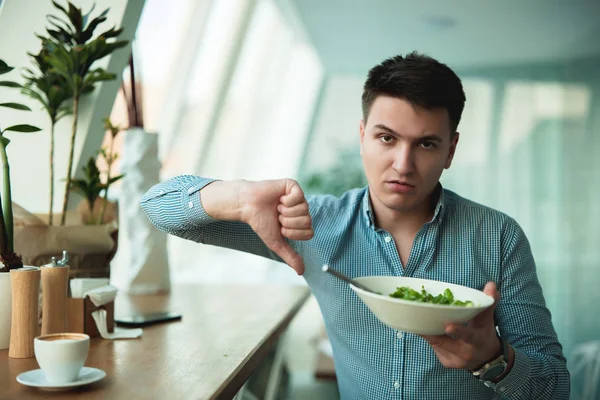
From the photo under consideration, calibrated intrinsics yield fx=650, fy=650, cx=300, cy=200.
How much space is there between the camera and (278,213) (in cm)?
138

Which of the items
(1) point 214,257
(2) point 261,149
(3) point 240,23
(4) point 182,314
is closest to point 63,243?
(4) point 182,314

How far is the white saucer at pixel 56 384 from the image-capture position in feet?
3.57

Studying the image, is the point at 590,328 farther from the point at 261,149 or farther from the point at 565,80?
the point at 261,149

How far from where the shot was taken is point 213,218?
1492 mm

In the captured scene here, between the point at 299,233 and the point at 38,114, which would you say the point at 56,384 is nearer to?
the point at 299,233

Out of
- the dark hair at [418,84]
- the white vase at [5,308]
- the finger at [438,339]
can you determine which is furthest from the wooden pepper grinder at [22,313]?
the dark hair at [418,84]

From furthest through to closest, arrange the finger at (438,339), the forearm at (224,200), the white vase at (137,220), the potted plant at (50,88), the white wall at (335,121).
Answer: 1. the white wall at (335,121)
2. the white vase at (137,220)
3. the potted plant at (50,88)
4. the forearm at (224,200)
5. the finger at (438,339)

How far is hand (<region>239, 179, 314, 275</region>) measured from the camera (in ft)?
4.37

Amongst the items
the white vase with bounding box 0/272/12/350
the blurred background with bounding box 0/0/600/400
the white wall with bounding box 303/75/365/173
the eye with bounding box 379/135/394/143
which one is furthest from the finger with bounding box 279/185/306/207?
the white wall with bounding box 303/75/365/173

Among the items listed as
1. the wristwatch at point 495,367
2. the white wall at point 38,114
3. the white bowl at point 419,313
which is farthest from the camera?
the white wall at point 38,114

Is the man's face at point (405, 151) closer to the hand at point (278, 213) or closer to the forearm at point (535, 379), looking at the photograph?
the hand at point (278, 213)

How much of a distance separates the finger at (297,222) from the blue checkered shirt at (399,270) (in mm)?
243

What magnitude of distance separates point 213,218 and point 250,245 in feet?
0.75

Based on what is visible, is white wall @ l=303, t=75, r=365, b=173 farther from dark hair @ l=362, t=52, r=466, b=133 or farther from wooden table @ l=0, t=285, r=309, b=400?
dark hair @ l=362, t=52, r=466, b=133
